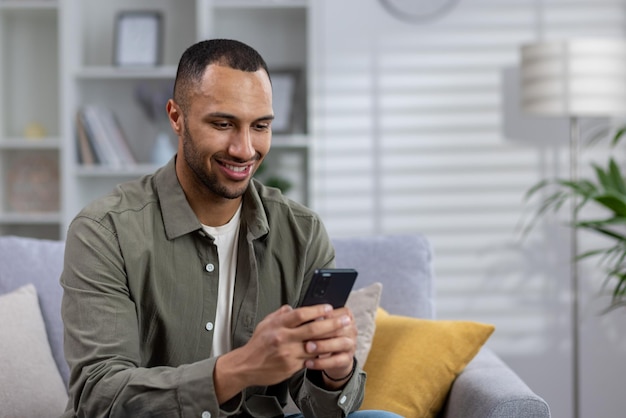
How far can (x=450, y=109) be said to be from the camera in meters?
3.83

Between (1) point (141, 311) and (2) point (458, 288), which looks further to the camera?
(2) point (458, 288)

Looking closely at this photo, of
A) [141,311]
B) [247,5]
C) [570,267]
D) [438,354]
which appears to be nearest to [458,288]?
[570,267]

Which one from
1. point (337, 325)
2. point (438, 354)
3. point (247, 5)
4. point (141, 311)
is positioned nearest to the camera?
point (337, 325)

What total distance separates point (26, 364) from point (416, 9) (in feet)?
7.54

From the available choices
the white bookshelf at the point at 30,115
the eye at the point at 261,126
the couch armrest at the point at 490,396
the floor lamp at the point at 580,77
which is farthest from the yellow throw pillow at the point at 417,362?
the white bookshelf at the point at 30,115

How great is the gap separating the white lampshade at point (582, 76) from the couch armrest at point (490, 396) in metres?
1.36

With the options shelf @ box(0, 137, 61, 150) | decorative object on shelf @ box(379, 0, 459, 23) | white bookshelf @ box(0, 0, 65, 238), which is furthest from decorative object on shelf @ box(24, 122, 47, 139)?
decorative object on shelf @ box(379, 0, 459, 23)

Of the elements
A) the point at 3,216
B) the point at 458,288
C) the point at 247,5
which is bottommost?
the point at 458,288

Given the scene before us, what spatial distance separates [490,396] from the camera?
193 cm

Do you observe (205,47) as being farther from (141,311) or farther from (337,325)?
(337,325)

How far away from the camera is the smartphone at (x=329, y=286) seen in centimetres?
145

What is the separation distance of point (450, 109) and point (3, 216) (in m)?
1.84

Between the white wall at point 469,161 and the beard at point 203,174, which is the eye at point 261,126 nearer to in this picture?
the beard at point 203,174

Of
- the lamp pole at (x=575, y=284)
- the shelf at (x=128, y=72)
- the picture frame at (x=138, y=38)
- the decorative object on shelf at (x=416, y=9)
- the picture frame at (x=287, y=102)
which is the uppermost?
the decorative object on shelf at (x=416, y=9)
